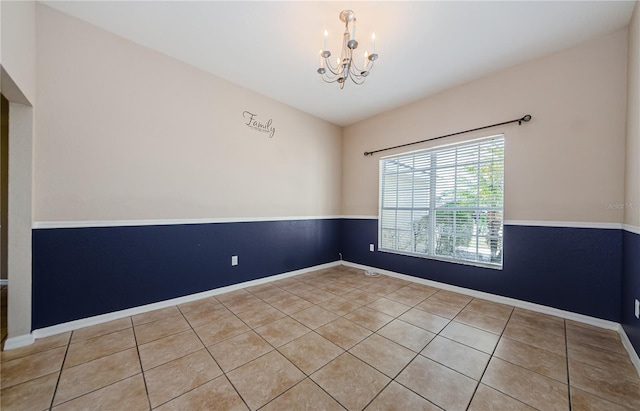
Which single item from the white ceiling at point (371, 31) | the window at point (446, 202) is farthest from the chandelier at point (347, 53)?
the window at point (446, 202)

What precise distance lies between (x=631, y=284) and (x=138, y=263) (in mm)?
4526

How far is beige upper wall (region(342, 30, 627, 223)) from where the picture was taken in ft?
7.21

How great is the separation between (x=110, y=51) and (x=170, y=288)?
8.34ft

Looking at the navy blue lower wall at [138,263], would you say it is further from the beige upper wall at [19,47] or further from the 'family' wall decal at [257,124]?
the 'family' wall decal at [257,124]

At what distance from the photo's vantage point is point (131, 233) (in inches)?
94.8

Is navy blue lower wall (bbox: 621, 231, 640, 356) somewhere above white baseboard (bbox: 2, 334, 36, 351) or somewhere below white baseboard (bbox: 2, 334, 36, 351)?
above

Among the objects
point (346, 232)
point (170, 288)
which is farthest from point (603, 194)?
point (170, 288)

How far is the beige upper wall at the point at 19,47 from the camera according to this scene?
4.88 ft

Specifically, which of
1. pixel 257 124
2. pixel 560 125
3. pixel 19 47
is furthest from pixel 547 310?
pixel 19 47

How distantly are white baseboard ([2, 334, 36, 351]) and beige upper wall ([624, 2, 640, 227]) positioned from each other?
16.1 ft

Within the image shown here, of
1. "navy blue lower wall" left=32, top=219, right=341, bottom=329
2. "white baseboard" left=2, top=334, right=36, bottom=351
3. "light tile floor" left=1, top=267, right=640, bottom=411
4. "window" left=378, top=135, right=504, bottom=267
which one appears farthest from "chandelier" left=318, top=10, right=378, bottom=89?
"white baseboard" left=2, top=334, right=36, bottom=351

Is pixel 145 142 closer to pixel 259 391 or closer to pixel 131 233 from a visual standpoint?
pixel 131 233

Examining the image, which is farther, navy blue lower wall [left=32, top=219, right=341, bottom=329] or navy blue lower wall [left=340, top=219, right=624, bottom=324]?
navy blue lower wall [left=340, top=219, right=624, bottom=324]

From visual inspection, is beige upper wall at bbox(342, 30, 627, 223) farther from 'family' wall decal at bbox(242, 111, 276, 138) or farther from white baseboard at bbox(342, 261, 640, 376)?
'family' wall decal at bbox(242, 111, 276, 138)
